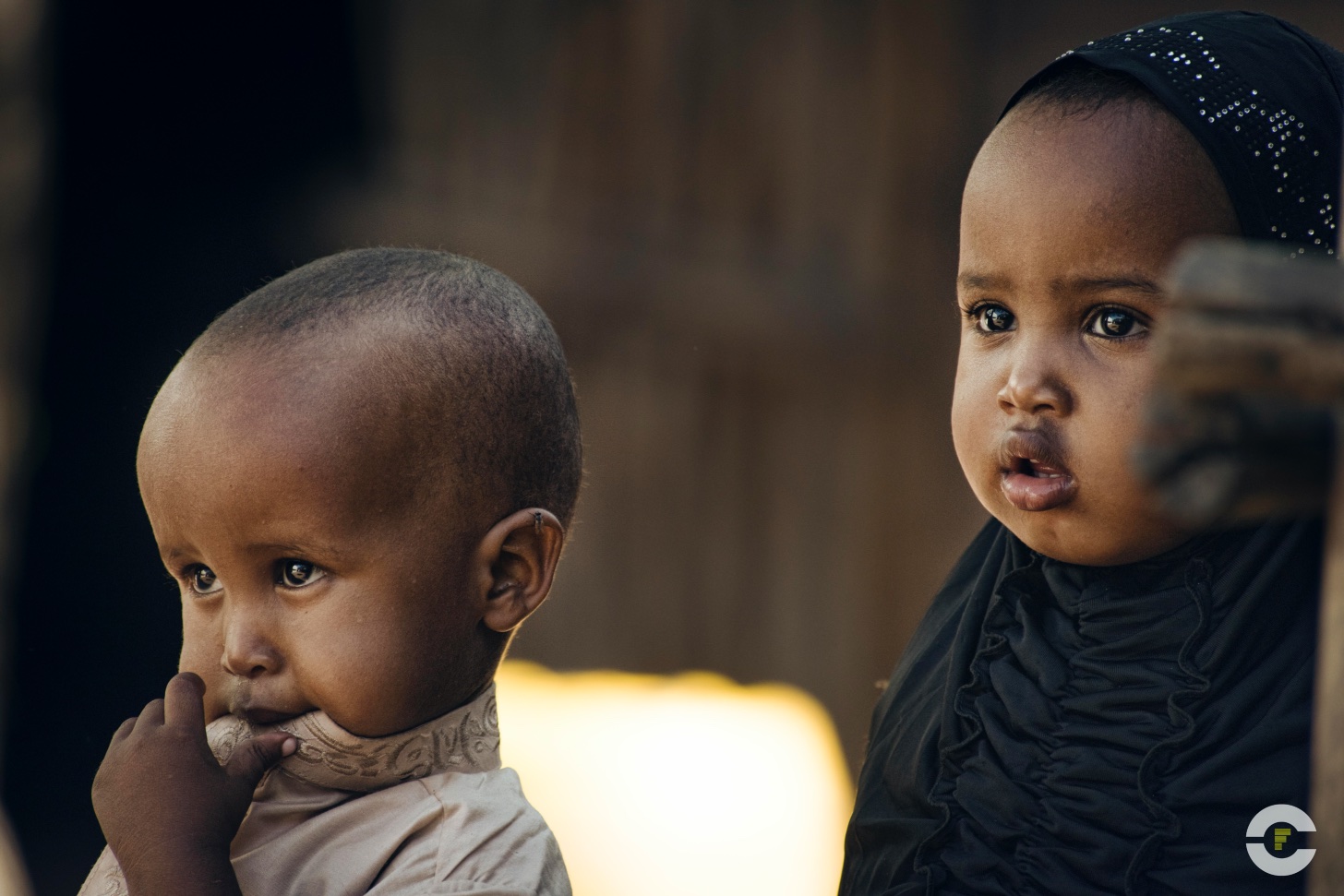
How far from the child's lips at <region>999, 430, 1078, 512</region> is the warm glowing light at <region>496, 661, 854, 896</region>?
113 inches

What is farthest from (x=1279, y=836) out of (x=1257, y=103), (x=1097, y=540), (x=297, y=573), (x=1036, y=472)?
(x=297, y=573)

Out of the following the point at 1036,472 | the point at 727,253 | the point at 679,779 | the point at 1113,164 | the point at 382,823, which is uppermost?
the point at 1113,164

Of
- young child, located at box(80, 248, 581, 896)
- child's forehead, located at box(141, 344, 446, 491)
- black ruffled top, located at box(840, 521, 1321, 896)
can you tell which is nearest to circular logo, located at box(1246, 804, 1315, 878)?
black ruffled top, located at box(840, 521, 1321, 896)

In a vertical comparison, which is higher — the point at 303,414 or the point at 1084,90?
the point at 1084,90

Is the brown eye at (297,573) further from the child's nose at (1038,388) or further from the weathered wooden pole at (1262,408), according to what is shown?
the weathered wooden pole at (1262,408)

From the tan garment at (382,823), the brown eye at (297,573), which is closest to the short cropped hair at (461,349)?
the brown eye at (297,573)

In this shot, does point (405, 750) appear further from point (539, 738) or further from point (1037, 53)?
point (1037, 53)

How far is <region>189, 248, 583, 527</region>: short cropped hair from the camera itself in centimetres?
174

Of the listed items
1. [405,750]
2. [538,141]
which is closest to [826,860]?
[538,141]

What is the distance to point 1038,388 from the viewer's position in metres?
1.67

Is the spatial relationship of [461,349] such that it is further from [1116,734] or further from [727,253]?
[727,253]

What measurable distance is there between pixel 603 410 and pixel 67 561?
245 cm

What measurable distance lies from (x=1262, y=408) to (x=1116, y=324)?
2.36ft

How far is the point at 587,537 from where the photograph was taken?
216 inches
